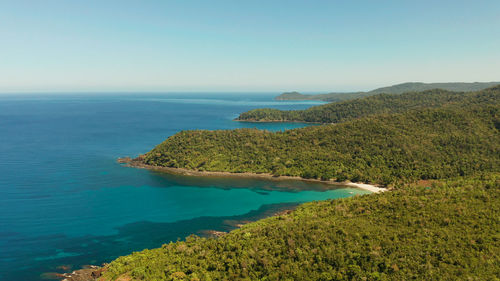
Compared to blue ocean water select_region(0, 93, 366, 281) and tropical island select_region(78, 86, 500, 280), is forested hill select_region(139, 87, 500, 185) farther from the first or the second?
blue ocean water select_region(0, 93, 366, 281)

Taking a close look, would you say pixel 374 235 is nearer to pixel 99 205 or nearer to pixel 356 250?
pixel 356 250

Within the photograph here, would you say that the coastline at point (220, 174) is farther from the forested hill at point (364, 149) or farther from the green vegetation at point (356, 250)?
the green vegetation at point (356, 250)

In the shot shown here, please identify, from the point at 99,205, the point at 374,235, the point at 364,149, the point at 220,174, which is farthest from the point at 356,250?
the point at 364,149

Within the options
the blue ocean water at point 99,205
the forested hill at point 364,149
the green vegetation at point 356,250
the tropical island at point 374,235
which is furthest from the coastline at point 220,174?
the green vegetation at point 356,250

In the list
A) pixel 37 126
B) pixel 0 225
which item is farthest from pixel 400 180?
pixel 37 126

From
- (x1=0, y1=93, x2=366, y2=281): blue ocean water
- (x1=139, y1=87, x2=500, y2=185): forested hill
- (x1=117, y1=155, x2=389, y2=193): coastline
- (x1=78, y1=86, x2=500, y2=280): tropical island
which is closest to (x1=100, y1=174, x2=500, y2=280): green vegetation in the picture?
(x1=78, y1=86, x2=500, y2=280): tropical island

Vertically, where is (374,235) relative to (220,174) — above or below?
above
